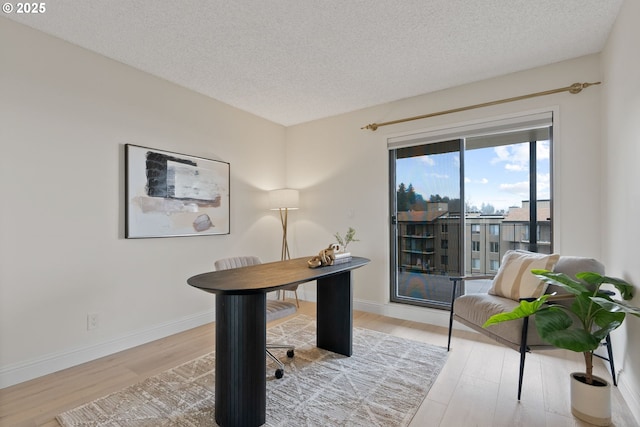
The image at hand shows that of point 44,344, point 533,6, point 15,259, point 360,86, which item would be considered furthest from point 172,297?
point 533,6

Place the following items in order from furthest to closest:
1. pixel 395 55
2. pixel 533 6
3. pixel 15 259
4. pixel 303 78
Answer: pixel 303 78
pixel 395 55
pixel 15 259
pixel 533 6

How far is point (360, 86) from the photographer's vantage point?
3.21m

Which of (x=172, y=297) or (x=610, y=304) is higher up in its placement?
(x=610, y=304)

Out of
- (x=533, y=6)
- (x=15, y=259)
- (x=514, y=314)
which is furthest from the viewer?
(x=15, y=259)

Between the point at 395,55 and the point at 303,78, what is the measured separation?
903 mm

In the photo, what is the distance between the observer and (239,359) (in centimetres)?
163

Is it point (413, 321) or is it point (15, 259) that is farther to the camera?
point (413, 321)

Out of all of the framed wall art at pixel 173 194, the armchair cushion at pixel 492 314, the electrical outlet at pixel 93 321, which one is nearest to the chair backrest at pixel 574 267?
the armchair cushion at pixel 492 314

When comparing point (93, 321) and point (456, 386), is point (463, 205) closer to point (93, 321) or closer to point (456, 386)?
point (456, 386)

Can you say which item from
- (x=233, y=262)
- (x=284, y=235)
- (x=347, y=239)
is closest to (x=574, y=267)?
(x=347, y=239)

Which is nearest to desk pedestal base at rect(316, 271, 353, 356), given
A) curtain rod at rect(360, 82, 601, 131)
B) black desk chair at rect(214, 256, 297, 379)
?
black desk chair at rect(214, 256, 297, 379)

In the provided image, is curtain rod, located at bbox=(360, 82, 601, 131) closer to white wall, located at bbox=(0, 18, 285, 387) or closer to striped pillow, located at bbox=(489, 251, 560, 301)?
striped pillow, located at bbox=(489, 251, 560, 301)

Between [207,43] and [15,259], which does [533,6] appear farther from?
[15,259]
